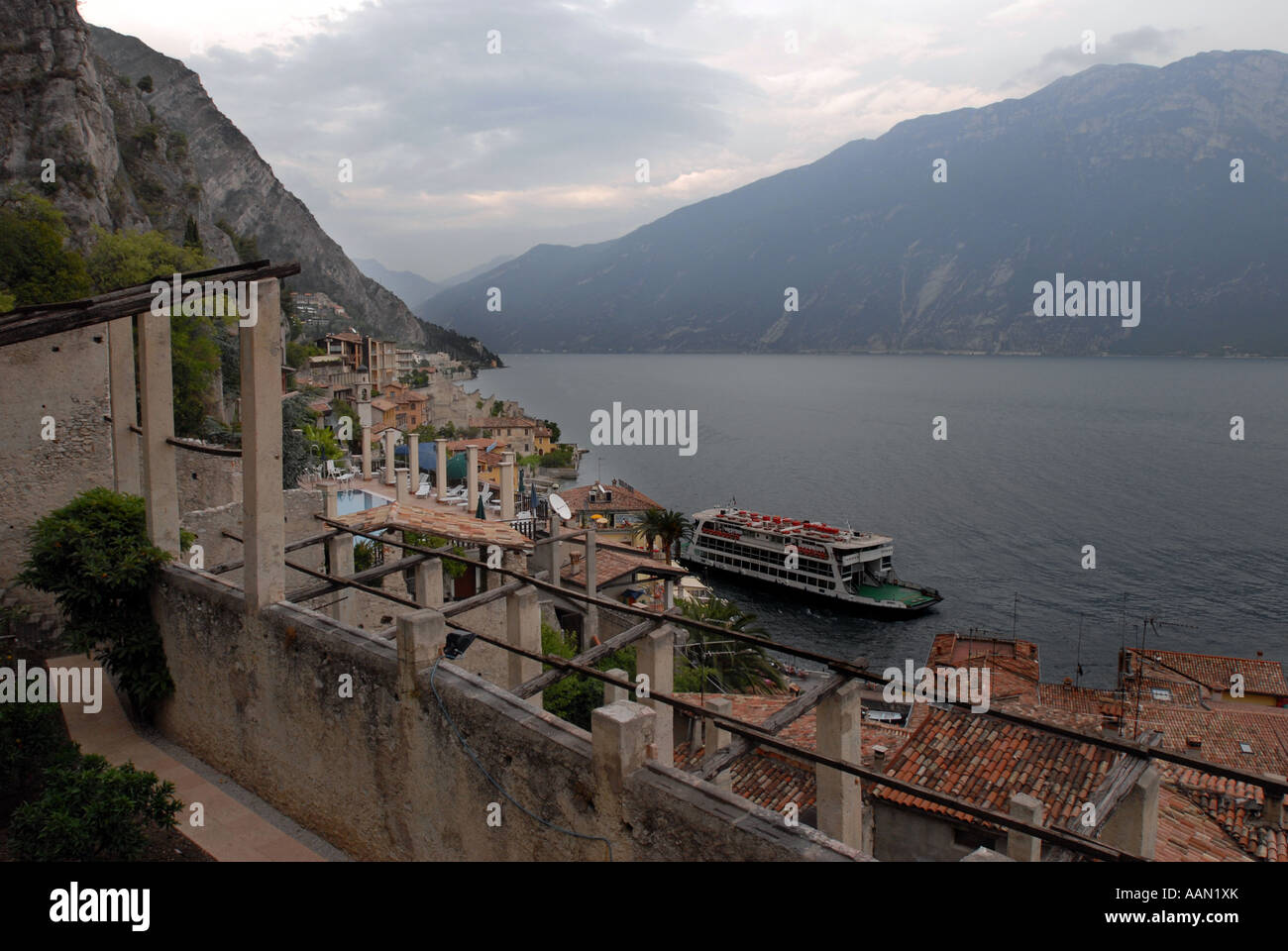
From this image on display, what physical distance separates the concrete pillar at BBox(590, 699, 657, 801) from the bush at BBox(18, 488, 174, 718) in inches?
336

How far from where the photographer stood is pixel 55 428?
57.0ft

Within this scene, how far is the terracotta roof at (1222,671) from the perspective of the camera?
36750mm

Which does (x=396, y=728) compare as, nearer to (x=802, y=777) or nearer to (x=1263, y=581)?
(x=802, y=777)

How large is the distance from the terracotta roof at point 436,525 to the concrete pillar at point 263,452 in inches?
361

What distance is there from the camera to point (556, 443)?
368 feet

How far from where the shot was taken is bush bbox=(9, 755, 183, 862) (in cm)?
859

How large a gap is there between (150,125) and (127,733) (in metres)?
69.5

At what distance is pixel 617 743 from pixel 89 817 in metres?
5.66

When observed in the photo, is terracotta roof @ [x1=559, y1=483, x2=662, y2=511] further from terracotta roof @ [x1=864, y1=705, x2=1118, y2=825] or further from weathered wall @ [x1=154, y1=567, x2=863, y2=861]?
weathered wall @ [x1=154, y1=567, x2=863, y2=861]

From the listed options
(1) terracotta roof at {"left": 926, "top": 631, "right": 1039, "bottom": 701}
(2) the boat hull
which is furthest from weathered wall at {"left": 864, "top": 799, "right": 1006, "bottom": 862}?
(2) the boat hull

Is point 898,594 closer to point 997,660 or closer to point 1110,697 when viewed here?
point 997,660

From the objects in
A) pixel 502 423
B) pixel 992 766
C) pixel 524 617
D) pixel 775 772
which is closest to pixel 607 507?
pixel 502 423

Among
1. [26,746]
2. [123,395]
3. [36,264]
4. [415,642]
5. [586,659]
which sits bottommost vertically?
[26,746]

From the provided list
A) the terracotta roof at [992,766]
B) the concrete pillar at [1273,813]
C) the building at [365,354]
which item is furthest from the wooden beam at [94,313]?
the building at [365,354]
